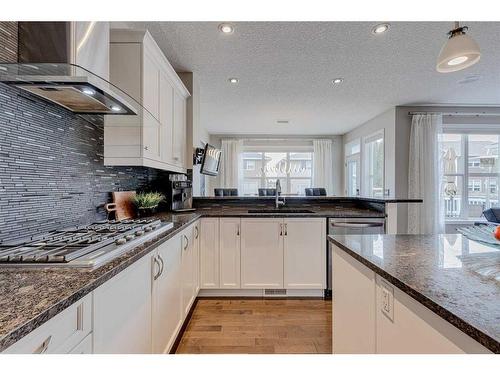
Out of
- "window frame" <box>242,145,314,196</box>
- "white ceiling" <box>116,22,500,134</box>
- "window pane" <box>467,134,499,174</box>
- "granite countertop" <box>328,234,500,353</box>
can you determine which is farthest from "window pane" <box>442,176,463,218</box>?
"granite countertop" <box>328,234,500,353</box>

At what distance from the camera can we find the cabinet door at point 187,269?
211 cm

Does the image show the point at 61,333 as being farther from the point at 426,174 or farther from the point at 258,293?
the point at 426,174

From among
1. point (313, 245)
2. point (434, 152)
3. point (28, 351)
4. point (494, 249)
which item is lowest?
point (313, 245)

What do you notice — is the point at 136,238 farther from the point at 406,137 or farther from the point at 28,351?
the point at 406,137

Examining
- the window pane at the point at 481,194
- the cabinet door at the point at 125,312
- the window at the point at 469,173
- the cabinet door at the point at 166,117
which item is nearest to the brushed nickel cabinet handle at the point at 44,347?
the cabinet door at the point at 125,312

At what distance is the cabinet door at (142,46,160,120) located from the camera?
1.91 meters

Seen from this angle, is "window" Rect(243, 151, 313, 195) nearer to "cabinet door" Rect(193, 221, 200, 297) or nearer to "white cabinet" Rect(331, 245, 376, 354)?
"cabinet door" Rect(193, 221, 200, 297)

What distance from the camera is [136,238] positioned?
1.33 meters

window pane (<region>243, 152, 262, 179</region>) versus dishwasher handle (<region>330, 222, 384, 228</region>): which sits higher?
window pane (<region>243, 152, 262, 179</region>)

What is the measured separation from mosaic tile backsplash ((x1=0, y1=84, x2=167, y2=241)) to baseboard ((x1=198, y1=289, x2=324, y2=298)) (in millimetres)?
1395

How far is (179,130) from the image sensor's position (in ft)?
9.39

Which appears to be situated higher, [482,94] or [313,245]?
[482,94]

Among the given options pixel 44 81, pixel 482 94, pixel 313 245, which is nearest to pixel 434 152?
pixel 482 94
